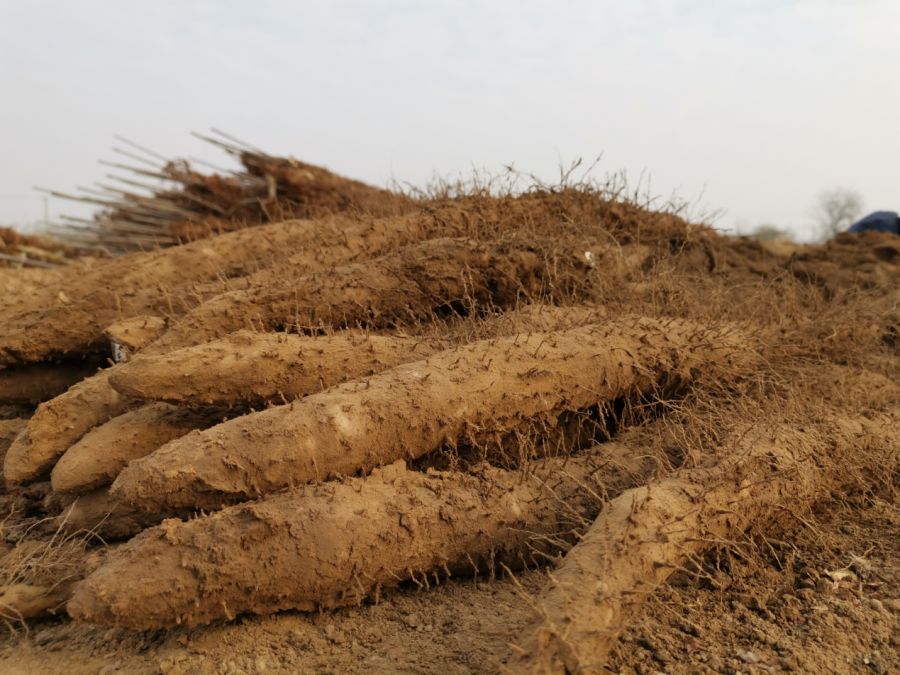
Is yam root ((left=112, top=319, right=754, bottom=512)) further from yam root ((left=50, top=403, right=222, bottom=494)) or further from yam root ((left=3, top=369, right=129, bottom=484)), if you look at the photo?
yam root ((left=3, top=369, right=129, bottom=484))

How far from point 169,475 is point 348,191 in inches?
203

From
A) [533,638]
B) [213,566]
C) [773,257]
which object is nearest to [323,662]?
[213,566]

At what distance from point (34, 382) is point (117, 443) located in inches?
61.4

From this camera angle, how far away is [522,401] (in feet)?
9.45

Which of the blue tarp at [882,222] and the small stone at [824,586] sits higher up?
the blue tarp at [882,222]

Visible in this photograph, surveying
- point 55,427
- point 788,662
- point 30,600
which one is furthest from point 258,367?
point 788,662

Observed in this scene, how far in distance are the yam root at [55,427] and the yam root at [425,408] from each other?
2.85ft

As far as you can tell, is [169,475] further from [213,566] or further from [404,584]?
[404,584]

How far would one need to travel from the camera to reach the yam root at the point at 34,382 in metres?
3.99

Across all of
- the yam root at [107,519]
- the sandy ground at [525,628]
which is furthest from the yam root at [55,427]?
the sandy ground at [525,628]

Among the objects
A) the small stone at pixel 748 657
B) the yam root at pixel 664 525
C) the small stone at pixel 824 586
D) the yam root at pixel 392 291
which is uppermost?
the yam root at pixel 392 291

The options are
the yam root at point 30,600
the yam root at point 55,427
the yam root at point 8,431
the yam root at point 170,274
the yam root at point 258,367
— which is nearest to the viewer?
the yam root at point 30,600

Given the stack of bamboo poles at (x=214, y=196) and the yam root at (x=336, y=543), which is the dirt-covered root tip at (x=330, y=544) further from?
the stack of bamboo poles at (x=214, y=196)

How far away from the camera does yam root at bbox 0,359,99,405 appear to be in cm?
399
